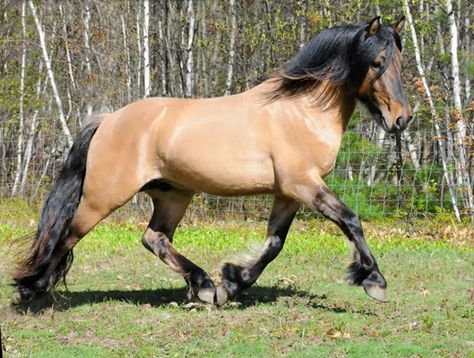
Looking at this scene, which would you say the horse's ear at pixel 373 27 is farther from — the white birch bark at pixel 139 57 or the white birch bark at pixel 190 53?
the white birch bark at pixel 139 57

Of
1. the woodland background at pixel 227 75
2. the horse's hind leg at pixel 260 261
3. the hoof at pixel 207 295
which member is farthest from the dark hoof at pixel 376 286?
the woodland background at pixel 227 75

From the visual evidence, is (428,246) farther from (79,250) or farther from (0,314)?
(0,314)

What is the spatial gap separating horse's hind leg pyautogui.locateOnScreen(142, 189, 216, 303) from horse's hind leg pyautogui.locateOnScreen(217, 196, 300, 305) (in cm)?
18

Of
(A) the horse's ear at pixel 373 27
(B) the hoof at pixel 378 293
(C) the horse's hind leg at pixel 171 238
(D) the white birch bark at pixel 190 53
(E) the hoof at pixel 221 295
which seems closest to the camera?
(B) the hoof at pixel 378 293

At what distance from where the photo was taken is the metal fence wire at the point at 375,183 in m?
13.1

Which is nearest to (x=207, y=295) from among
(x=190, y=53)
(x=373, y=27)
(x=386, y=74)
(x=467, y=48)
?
(x=386, y=74)

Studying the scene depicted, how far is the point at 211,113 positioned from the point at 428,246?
4.60 meters

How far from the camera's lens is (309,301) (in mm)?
7168

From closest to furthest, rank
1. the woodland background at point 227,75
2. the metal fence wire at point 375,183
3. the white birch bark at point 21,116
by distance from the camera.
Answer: the metal fence wire at point 375,183 < the woodland background at point 227,75 < the white birch bark at point 21,116

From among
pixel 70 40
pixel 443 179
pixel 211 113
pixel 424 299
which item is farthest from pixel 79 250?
pixel 70 40

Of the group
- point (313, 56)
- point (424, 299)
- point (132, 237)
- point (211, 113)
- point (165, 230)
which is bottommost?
point (132, 237)

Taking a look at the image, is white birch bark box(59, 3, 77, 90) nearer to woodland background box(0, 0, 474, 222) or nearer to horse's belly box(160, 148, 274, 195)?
woodland background box(0, 0, 474, 222)

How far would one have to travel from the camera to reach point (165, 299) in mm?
7500

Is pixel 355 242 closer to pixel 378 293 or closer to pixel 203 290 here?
pixel 378 293
